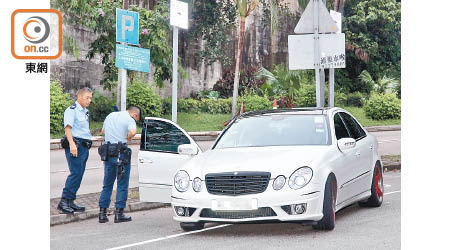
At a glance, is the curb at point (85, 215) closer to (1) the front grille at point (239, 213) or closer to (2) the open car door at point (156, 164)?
(2) the open car door at point (156, 164)

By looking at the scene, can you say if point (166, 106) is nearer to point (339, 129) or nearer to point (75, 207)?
point (75, 207)

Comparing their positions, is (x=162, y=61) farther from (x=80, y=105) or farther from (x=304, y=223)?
(x=304, y=223)

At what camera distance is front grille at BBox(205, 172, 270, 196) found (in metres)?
8.24

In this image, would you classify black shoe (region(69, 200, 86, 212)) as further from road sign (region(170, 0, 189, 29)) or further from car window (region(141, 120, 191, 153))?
road sign (region(170, 0, 189, 29))

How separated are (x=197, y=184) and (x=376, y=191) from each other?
3131 mm

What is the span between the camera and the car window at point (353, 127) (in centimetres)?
1044

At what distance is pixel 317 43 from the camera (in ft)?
45.2

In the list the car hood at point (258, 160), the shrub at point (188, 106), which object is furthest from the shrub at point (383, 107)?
the car hood at point (258, 160)

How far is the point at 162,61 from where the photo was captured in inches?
1113

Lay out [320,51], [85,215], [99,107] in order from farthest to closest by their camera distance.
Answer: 1. [99,107]
2. [320,51]
3. [85,215]

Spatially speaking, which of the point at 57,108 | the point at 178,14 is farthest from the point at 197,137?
the point at 178,14

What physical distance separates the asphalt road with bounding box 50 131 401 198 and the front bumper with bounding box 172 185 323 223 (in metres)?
5.23

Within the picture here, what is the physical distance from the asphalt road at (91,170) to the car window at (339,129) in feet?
17.7

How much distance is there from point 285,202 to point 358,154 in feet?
7.13
